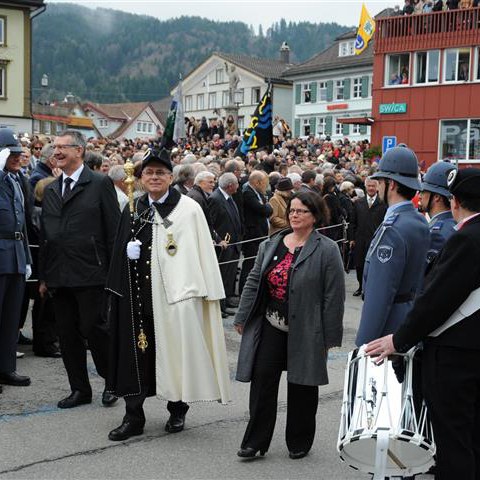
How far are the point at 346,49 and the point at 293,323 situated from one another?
2426 inches

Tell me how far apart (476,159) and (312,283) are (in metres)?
31.3

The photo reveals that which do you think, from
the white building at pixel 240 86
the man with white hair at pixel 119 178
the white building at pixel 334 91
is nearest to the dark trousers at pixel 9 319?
the man with white hair at pixel 119 178

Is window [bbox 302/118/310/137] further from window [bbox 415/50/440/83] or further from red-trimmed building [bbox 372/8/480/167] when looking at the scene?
window [bbox 415/50/440/83]

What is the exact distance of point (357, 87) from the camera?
60.8 meters

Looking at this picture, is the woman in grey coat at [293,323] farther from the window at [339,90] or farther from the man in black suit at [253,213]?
the window at [339,90]

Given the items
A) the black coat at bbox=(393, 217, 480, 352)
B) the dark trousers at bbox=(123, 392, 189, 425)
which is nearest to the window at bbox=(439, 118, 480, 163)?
the dark trousers at bbox=(123, 392, 189, 425)

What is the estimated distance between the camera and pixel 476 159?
34.9 metres

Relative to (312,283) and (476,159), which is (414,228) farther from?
(476,159)

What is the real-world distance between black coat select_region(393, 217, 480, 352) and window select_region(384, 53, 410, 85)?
3473cm

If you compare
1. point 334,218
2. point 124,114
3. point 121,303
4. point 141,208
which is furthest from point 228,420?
point 124,114

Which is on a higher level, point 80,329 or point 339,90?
point 339,90

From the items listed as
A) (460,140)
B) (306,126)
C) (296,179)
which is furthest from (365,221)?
(306,126)

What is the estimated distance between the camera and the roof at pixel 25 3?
1909 inches

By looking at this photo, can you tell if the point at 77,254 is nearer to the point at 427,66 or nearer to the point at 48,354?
the point at 48,354
